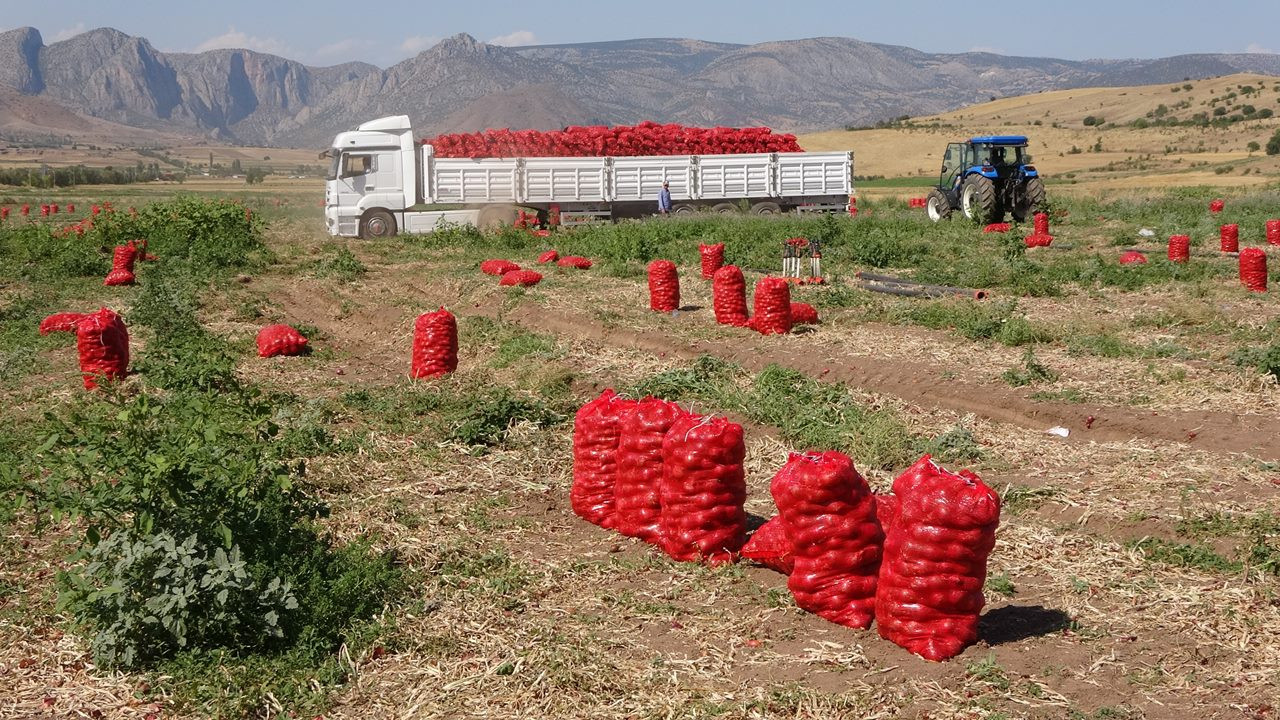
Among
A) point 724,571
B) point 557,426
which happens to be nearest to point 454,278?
point 557,426

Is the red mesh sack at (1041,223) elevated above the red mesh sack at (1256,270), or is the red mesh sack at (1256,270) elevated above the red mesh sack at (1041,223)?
the red mesh sack at (1041,223)

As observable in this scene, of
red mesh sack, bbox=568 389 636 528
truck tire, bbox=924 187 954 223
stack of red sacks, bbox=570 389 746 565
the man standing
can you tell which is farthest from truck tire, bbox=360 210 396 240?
red mesh sack, bbox=568 389 636 528

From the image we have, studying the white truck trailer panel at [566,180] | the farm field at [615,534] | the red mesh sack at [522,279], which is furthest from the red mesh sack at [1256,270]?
the white truck trailer panel at [566,180]

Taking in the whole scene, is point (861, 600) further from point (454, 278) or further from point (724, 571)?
point (454, 278)

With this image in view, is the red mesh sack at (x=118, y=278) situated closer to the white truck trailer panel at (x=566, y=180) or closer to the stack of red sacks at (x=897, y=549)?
the white truck trailer panel at (x=566, y=180)

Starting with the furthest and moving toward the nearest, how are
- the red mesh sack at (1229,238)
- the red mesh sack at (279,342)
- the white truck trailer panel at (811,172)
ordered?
1. the white truck trailer panel at (811,172)
2. the red mesh sack at (1229,238)
3. the red mesh sack at (279,342)

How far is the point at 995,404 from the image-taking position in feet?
34.4

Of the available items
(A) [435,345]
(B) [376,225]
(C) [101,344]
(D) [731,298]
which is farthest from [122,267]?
(D) [731,298]

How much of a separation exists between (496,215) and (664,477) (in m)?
22.9

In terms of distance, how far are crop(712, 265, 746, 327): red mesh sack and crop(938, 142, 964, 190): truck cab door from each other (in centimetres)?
1616

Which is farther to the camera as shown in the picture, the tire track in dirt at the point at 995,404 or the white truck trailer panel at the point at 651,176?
the white truck trailer panel at the point at 651,176

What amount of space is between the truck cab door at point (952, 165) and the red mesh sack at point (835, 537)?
2450cm

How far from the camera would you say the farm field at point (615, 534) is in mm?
5453

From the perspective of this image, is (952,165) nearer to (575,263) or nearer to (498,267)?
(575,263)
